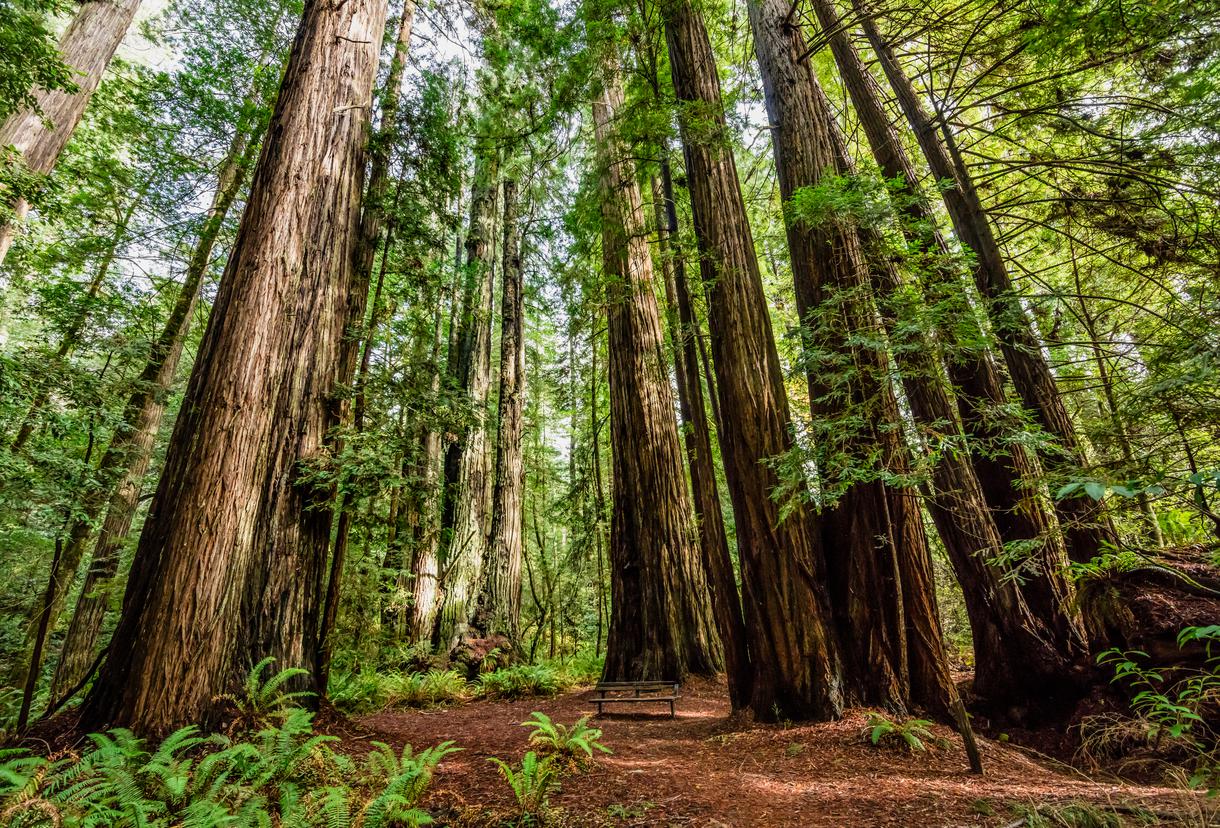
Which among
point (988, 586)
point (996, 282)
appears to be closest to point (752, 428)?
point (988, 586)

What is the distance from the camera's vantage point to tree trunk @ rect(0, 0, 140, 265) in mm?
6156

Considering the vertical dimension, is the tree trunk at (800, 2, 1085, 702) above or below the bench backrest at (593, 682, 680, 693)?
above

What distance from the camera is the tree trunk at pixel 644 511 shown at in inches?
248

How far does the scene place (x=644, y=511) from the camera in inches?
261

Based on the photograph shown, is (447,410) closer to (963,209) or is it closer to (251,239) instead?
(251,239)

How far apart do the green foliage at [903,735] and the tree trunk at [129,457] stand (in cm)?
824

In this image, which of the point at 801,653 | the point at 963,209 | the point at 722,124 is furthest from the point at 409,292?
the point at 963,209

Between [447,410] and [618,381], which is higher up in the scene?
[618,381]

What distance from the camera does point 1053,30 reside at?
3.48 m

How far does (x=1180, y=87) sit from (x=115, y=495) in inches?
456

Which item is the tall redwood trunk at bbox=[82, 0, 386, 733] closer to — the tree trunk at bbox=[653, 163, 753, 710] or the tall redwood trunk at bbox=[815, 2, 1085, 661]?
the tree trunk at bbox=[653, 163, 753, 710]

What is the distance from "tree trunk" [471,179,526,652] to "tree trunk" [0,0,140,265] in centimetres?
617

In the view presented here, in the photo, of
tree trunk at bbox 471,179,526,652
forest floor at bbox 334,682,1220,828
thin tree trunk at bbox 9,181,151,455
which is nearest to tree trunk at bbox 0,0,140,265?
thin tree trunk at bbox 9,181,151,455

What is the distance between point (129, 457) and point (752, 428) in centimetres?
840
